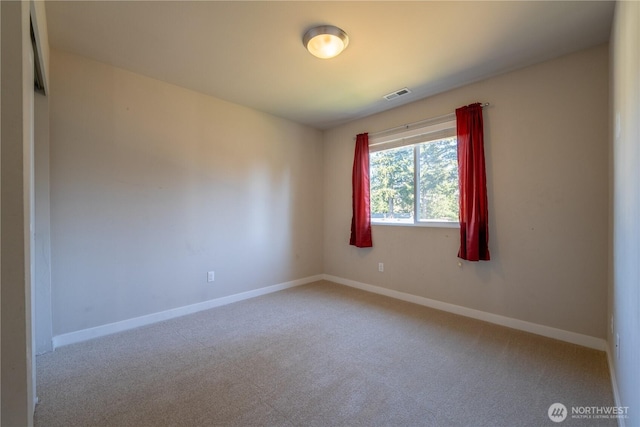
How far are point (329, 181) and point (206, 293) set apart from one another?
2527 mm

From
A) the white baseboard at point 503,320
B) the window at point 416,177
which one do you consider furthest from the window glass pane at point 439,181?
the white baseboard at point 503,320

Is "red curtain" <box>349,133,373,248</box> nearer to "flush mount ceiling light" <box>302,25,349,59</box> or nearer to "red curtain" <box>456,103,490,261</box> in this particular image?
"red curtain" <box>456,103,490,261</box>

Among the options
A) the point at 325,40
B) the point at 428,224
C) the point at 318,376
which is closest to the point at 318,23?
the point at 325,40

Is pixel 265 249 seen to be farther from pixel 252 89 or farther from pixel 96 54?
pixel 96 54

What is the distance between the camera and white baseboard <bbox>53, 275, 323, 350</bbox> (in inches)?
96.3

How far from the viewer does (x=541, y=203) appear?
259cm

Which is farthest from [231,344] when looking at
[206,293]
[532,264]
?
[532,264]

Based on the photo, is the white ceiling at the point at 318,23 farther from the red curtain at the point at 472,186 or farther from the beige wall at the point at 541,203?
the red curtain at the point at 472,186

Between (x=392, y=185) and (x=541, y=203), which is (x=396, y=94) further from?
(x=541, y=203)

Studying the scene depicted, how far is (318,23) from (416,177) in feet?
7.15

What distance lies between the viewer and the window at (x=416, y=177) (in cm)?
325

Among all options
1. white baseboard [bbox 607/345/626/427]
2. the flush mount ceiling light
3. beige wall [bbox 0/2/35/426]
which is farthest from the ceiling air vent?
beige wall [bbox 0/2/35/426]

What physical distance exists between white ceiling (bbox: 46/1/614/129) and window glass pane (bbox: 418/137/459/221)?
2.25 ft

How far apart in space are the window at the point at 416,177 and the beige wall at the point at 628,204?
149cm
